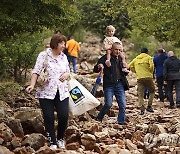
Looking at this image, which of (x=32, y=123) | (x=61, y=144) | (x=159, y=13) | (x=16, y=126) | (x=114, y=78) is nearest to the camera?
(x=61, y=144)

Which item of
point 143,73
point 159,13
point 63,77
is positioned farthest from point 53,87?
point 159,13

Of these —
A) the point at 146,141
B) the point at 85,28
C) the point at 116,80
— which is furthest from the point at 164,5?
the point at 85,28

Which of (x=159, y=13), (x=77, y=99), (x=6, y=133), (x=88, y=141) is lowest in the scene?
(x=88, y=141)

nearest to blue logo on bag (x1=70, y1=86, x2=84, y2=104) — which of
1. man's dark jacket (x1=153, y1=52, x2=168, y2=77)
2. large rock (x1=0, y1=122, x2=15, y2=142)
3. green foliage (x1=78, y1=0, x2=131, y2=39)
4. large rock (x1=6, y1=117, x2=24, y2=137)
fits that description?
large rock (x1=6, y1=117, x2=24, y2=137)

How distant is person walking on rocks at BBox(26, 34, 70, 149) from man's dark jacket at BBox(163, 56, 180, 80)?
8171 mm

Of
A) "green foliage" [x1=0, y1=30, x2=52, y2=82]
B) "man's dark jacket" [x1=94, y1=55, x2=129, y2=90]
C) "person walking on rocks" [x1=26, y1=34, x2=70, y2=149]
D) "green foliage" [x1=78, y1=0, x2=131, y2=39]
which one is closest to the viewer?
"person walking on rocks" [x1=26, y1=34, x2=70, y2=149]

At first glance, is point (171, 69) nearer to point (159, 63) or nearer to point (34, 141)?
point (159, 63)

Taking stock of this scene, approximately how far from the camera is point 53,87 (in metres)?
7.24

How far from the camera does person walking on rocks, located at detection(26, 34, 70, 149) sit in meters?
7.22

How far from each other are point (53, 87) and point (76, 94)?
0.98m

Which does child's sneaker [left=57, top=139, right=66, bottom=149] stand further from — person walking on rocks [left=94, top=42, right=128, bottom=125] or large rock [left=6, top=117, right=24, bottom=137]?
person walking on rocks [left=94, top=42, right=128, bottom=125]

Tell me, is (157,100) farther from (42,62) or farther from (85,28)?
(85,28)

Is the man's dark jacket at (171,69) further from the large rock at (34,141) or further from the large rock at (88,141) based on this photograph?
the large rock at (34,141)

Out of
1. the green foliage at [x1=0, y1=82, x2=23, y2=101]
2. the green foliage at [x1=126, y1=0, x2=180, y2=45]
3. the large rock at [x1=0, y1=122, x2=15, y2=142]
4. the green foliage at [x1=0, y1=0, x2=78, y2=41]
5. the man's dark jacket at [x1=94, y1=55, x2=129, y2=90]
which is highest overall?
the green foliage at [x1=126, y1=0, x2=180, y2=45]
